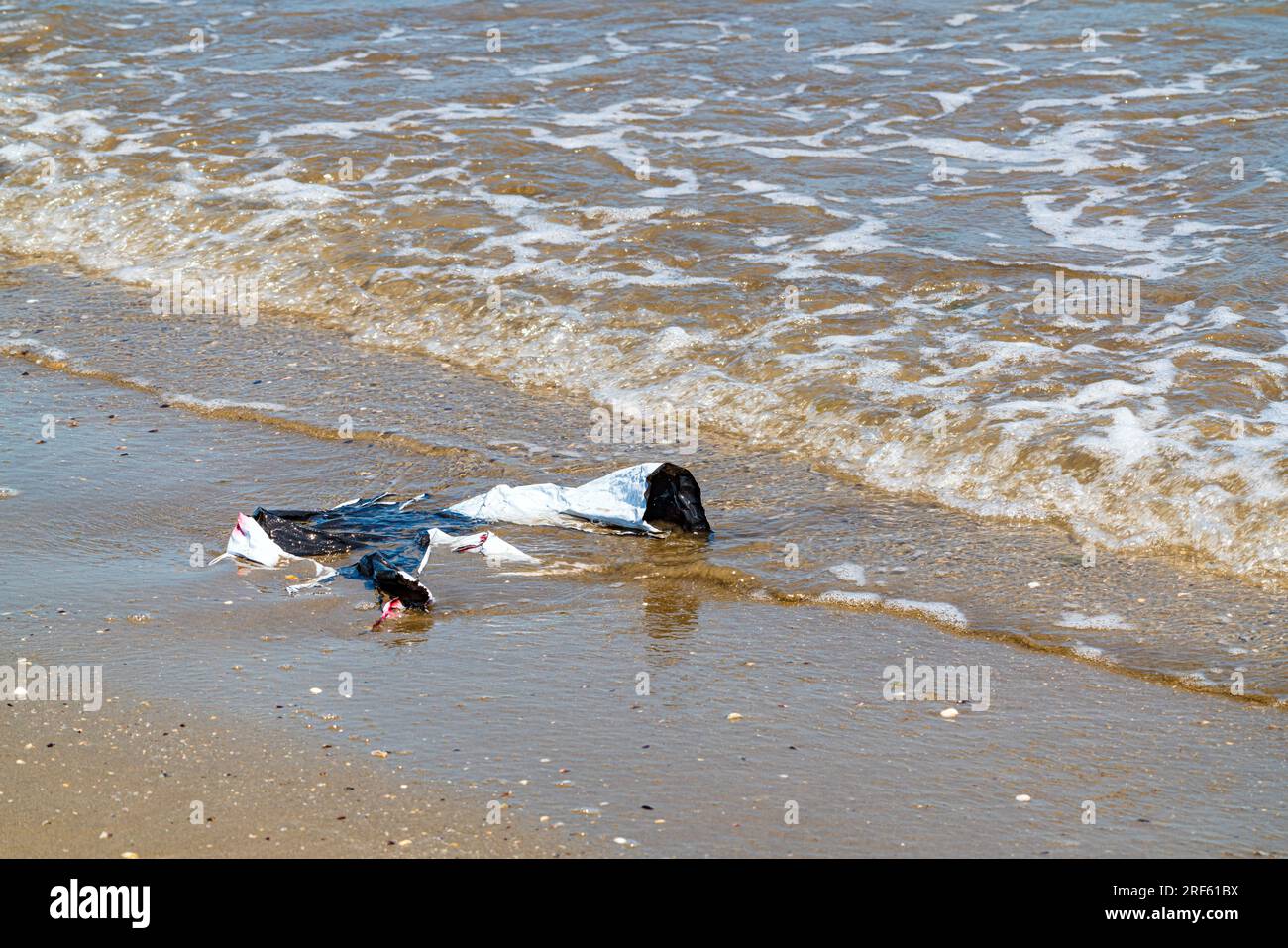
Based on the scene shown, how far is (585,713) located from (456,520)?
1545 millimetres

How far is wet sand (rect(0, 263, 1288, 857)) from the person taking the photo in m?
3.15

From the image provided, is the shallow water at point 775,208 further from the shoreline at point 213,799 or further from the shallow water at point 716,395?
the shoreline at point 213,799

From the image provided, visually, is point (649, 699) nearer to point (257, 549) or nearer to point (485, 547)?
point (485, 547)

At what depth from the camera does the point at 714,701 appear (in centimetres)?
378

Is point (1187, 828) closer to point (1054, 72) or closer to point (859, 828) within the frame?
point (859, 828)

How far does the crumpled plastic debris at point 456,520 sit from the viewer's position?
464 centimetres

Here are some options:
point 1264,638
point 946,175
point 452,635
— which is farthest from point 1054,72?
point 452,635

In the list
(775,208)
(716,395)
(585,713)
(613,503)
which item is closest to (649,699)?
(585,713)

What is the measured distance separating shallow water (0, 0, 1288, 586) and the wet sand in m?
0.94

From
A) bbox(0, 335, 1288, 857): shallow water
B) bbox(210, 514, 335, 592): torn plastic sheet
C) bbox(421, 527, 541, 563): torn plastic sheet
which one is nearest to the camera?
bbox(0, 335, 1288, 857): shallow water

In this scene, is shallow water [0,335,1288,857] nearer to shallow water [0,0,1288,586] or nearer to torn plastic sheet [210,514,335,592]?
torn plastic sheet [210,514,335,592]

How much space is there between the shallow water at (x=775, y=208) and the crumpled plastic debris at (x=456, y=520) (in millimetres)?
1024

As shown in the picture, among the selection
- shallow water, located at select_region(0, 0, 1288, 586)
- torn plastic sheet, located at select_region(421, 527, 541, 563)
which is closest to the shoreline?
torn plastic sheet, located at select_region(421, 527, 541, 563)
